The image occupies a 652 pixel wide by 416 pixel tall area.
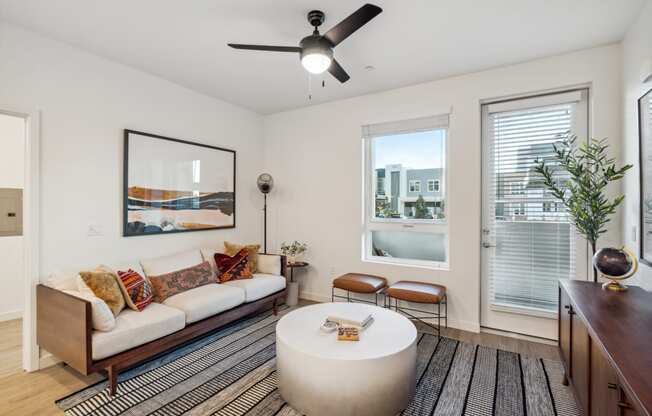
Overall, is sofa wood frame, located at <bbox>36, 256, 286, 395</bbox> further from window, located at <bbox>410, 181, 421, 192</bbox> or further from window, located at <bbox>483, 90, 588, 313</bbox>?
window, located at <bbox>483, 90, 588, 313</bbox>

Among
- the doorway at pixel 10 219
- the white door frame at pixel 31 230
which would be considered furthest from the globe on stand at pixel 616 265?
the doorway at pixel 10 219

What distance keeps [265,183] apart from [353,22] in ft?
9.73

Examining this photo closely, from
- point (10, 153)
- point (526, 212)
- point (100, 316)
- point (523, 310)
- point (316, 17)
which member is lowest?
point (523, 310)

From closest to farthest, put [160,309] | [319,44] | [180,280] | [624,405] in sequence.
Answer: [624,405], [319,44], [160,309], [180,280]

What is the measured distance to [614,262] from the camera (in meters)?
2.03

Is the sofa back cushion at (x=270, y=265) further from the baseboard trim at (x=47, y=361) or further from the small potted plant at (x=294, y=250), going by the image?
the baseboard trim at (x=47, y=361)

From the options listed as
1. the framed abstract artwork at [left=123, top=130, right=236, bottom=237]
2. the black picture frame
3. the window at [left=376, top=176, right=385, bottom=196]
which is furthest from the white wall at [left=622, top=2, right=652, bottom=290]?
the framed abstract artwork at [left=123, top=130, right=236, bottom=237]

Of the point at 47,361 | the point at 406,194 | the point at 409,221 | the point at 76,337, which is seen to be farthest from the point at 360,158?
the point at 47,361

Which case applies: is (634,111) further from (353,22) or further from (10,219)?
(10,219)

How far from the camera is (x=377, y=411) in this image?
191cm

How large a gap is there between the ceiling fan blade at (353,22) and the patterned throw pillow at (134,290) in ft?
8.39

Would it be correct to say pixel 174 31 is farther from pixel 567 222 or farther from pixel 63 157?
pixel 567 222

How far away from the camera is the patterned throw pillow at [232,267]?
363 cm

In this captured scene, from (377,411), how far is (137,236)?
2.83 meters
